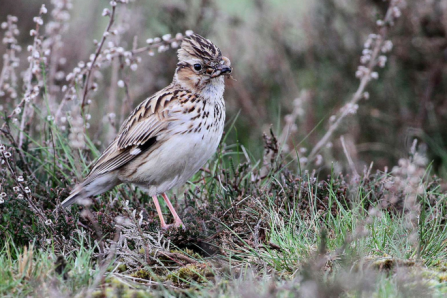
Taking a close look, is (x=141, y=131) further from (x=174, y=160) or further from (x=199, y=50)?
(x=199, y=50)

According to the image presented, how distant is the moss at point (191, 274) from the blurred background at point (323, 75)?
3.76m

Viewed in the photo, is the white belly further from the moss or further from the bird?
the moss

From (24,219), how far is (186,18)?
4.84 m

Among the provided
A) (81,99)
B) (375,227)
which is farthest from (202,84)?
(375,227)

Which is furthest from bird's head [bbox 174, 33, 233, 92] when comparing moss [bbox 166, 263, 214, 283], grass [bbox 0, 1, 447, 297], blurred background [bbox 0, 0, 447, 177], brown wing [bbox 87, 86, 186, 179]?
blurred background [bbox 0, 0, 447, 177]

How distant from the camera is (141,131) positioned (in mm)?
4809

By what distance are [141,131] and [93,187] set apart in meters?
0.61

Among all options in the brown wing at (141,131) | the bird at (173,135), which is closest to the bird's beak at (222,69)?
the bird at (173,135)

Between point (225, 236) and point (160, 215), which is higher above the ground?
point (160, 215)

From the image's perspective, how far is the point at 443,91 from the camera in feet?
26.1

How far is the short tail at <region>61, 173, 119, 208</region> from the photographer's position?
4.69 m

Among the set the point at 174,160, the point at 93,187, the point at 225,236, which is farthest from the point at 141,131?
the point at 225,236

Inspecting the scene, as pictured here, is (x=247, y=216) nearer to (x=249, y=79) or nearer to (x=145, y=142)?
(x=145, y=142)

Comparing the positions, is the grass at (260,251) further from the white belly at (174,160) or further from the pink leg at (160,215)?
the white belly at (174,160)
